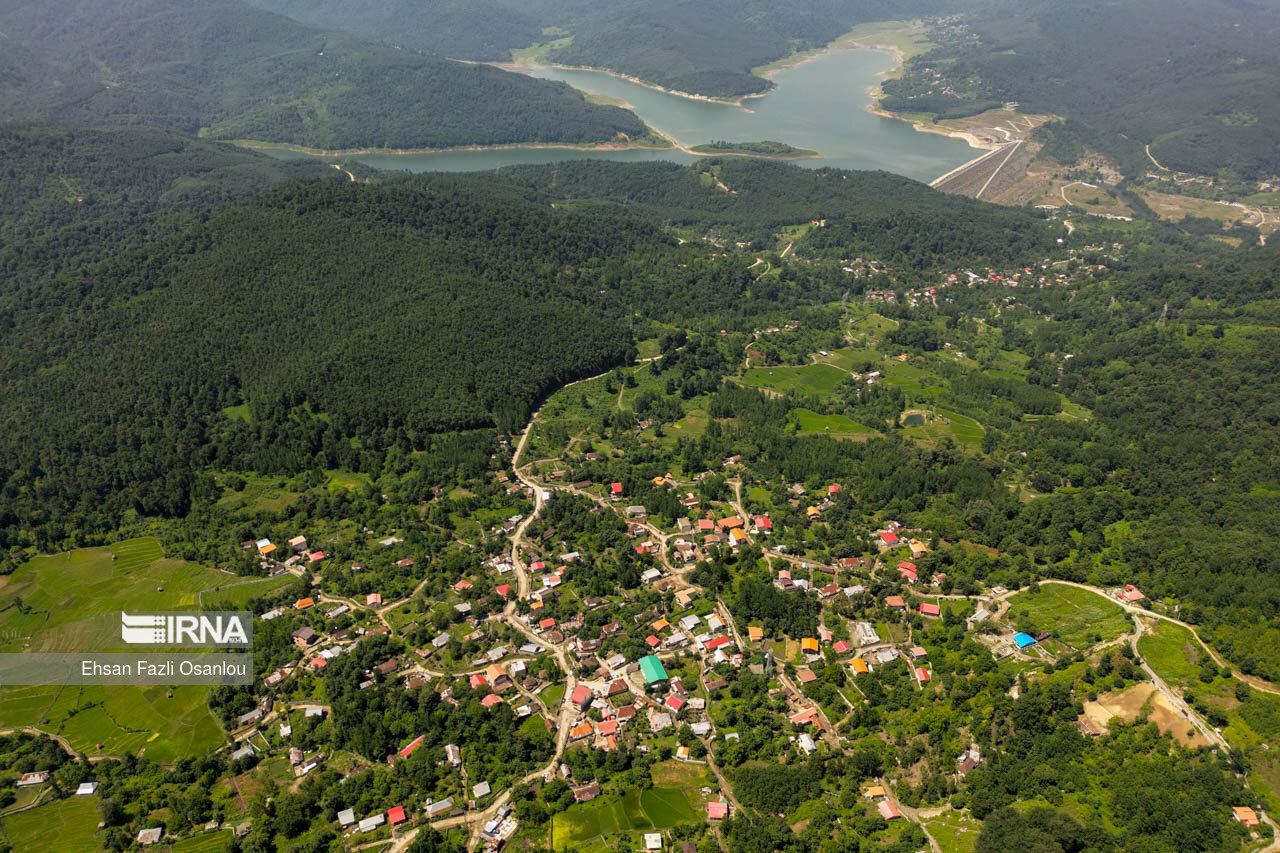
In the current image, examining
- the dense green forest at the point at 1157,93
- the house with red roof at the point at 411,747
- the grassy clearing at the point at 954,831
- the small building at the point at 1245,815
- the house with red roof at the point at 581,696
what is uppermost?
the dense green forest at the point at 1157,93

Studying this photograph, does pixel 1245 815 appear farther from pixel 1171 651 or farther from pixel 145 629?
pixel 145 629

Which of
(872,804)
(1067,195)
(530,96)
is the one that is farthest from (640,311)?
(530,96)

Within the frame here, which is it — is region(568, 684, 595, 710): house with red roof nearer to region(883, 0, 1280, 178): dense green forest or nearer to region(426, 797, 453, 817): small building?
region(426, 797, 453, 817): small building

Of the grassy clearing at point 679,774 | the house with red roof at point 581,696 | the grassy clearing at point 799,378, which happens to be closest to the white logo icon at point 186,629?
the house with red roof at point 581,696

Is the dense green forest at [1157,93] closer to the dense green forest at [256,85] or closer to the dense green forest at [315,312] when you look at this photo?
the dense green forest at [315,312]

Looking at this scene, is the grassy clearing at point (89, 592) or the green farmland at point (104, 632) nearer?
the green farmland at point (104, 632)

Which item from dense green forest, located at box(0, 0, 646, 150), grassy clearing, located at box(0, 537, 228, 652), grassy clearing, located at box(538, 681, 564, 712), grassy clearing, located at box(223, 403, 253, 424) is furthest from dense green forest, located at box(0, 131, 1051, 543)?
dense green forest, located at box(0, 0, 646, 150)

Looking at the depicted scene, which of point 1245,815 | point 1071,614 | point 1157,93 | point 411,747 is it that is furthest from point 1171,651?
point 1157,93
